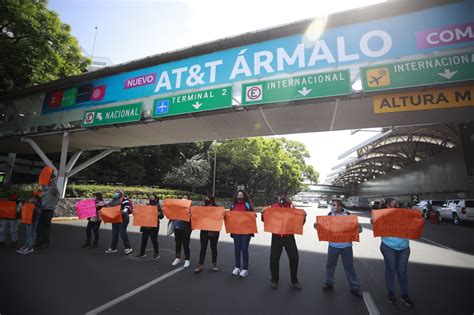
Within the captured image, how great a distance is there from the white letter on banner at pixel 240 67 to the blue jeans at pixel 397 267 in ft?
24.6

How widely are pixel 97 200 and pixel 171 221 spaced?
316 centimetres

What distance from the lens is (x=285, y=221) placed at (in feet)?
15.9

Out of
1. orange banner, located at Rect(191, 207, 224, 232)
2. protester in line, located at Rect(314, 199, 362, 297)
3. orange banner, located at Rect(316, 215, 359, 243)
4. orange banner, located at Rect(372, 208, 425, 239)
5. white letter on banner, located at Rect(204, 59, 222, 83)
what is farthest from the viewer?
white letter on banner, located at Rect(204, 59, 222, 83)

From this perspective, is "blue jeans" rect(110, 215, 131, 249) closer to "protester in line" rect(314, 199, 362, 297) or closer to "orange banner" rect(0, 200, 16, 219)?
"orange banner" rect(0, 200, 16, 219)

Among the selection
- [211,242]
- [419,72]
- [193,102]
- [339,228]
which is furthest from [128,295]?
[419,72]

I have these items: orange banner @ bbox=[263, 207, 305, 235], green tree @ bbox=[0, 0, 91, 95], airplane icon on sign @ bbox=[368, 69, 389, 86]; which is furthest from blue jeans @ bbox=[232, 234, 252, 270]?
green tree @ bbox=[0, 0, 91, 95]

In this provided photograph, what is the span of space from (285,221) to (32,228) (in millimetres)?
7260

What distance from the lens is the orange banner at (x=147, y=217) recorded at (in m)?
6.36

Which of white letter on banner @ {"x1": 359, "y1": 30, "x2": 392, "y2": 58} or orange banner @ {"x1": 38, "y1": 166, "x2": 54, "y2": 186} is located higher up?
white letter on banner @ {"x1": 359, "y1": 30, "x2": 392, "y2": 58}

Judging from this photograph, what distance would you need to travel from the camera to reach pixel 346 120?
9.48 m

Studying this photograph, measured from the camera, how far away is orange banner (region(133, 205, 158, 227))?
6363 millimetres

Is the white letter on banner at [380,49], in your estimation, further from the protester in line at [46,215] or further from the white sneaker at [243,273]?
the protester in line at [46,215]

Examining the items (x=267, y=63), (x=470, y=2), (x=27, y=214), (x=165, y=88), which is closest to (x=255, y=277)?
(x=27, y=214)

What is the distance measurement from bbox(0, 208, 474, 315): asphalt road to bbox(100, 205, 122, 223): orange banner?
0.95 meters
